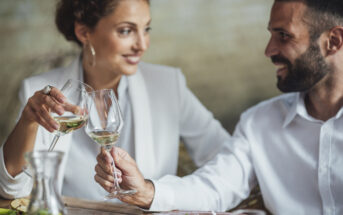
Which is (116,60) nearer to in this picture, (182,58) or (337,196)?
(337,196)

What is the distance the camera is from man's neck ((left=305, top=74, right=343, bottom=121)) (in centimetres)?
189

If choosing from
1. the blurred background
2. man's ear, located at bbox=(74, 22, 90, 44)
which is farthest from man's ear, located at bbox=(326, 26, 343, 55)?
the blurred background

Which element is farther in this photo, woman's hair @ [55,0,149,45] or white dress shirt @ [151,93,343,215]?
woman's hair @ [55,0,149,45]

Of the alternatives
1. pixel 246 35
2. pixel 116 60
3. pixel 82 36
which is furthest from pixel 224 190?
pixel 246 35

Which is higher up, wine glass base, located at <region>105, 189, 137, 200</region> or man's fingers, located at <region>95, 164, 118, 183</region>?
man's fingers, located at <region>95, 164, 118, 183</region>

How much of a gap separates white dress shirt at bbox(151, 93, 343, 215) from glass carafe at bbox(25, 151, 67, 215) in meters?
0.73

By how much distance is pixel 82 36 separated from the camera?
2.49 metres

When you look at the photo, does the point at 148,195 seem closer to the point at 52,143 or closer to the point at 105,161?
the point at 105,161

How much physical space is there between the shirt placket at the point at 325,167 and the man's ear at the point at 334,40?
1.04 ft

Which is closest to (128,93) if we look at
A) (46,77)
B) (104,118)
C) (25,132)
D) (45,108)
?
(46,77)

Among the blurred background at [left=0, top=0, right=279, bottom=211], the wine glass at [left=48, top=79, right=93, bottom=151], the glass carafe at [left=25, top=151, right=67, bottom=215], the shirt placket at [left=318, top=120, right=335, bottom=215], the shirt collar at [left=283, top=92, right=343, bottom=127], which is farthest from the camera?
the blurred background at [left=0, top=0, right=279, bottom=211]

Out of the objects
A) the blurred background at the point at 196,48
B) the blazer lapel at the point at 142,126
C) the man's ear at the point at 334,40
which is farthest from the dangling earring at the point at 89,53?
the blurred background at the point at 196,48

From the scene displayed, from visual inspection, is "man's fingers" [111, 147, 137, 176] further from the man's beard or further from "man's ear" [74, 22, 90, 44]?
"man's ear" [74, 22, 90, 44]

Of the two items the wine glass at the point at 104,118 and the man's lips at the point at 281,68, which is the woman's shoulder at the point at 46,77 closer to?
the wine glass at the point at 104,118
